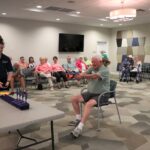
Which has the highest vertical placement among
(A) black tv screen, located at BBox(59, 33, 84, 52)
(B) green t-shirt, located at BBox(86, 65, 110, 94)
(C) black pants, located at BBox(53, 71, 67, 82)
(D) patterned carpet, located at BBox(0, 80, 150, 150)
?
(A) black tv screen, located at BBox(59, 33, 84, 52)

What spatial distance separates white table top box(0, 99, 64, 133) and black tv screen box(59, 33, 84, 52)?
8.19 meters

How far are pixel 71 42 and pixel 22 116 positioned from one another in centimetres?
884

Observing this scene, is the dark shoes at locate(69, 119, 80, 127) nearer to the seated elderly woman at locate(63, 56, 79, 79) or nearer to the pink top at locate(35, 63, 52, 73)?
the pink top at locate(35, 63, 52, 73)

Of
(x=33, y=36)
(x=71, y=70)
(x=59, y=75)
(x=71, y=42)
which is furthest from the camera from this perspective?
Answer: (x=71, y=42)

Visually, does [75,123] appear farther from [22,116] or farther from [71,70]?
[71,70]

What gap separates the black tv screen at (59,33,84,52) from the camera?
33.9 feet

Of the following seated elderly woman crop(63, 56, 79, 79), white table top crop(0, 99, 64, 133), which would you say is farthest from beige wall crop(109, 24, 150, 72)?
white table top crop(0, 99, 64, 133)

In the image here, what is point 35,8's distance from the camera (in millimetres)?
7121

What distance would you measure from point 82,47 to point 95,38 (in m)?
1.04

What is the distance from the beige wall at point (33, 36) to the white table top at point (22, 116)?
7184 millimetres

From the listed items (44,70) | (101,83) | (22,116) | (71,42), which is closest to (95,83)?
(101,83)

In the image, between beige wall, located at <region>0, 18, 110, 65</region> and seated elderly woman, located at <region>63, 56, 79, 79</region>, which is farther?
beige wall, located at <region>0, 18, 110, 65</region>

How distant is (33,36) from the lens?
9586mm

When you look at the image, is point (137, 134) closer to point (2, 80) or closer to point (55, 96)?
point (2, 80)
